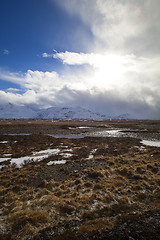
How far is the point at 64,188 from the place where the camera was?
9.55m

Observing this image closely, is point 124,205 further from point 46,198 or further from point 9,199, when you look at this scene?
point 9,199

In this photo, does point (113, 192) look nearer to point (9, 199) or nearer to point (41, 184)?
point (41, 184)

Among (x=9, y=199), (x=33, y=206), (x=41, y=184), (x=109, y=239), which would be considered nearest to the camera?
(x=109, y=239)

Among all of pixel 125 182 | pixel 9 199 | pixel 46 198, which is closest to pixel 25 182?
pixel 9 199

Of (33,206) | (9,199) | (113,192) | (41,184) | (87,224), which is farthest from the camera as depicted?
(41,184)

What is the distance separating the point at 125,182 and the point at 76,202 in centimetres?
497

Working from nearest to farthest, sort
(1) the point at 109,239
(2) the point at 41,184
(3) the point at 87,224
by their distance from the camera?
(1) the point at 109,239
(3) the point at 87,224
(2) the point at 41,184

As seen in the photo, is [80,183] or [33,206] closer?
[33,206]

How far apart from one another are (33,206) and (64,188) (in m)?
2.70

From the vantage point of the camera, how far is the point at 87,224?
19.7ft

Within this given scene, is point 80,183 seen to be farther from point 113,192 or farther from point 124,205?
point 124,205

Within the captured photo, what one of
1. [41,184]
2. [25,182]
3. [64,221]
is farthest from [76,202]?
[25,182]

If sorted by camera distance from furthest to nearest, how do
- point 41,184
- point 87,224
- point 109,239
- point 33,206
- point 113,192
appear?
point 41,184 → point 113,192 → point 33,206 → point 87,224 → point 109,239

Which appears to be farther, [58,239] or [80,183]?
[80,183]
